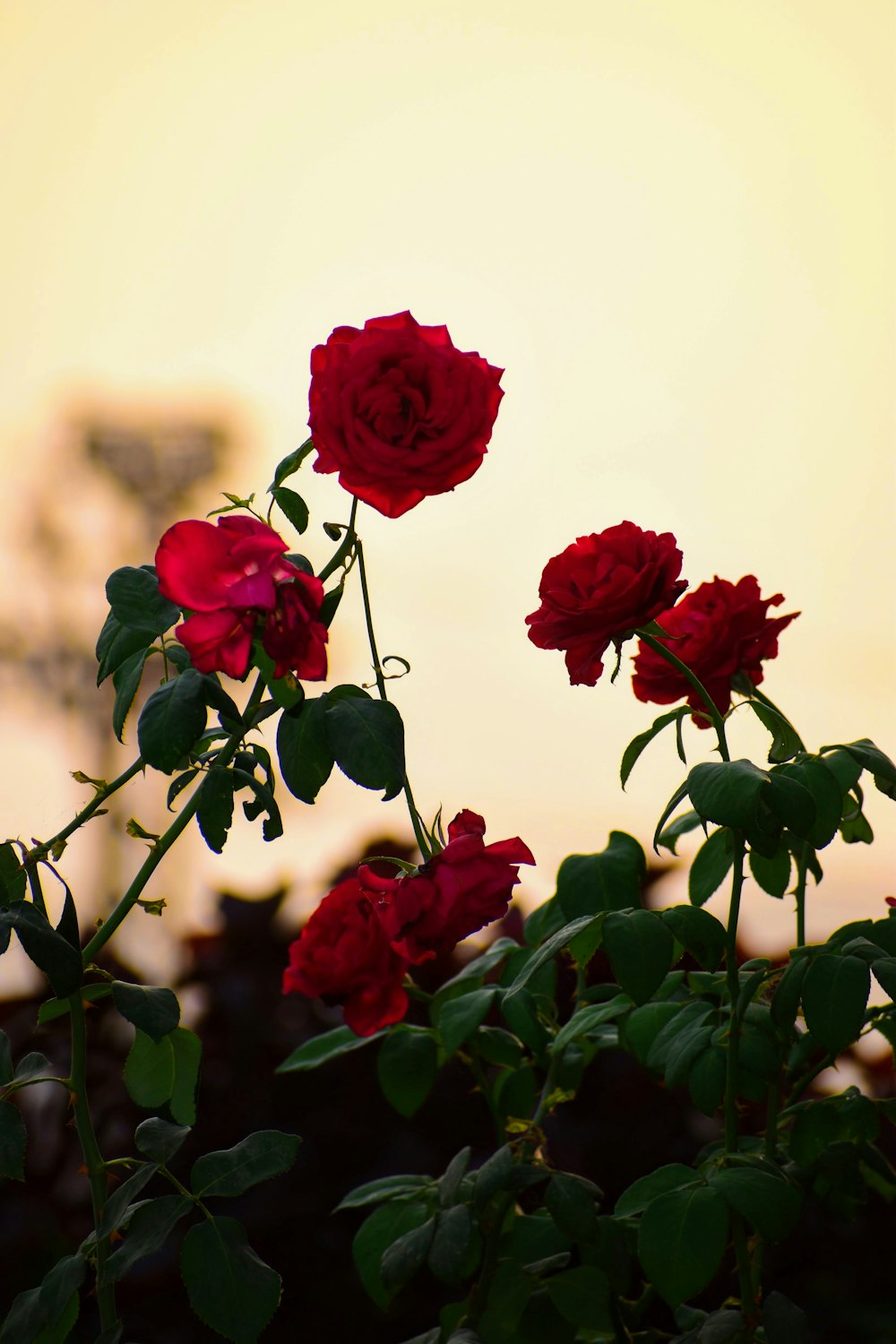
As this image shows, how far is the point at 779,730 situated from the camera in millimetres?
988

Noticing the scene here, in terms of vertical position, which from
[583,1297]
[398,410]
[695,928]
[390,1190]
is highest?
[398,410]

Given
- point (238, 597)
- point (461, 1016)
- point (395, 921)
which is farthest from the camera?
point (461, 1016)

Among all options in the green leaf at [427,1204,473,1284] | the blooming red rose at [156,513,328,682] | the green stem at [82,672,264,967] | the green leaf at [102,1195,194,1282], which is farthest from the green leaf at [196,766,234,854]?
the green leaf at [427,1204,473,1284]

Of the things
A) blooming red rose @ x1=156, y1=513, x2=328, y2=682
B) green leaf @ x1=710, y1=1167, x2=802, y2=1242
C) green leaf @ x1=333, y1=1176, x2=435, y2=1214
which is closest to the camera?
blooming red rose @ x1=156, y1=513, x2=328, y2=682

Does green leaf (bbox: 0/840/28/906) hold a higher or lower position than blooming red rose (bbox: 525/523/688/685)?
lower

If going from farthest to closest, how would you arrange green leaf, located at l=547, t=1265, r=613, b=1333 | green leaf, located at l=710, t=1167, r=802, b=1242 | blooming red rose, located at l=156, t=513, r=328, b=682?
green leaf, located at l=547, t=1265, r=613, b=1333 < green leaf, located at l=710, t=1167, r=802, b=1242 < blooming red rose, located at l=156, t=513, r=328, b=682

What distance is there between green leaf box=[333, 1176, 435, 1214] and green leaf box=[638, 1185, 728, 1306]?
27 centimetres

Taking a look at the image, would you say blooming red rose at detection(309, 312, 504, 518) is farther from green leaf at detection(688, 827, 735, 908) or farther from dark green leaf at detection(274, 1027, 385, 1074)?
dark green leaf at detection(274, 1027, 385, 1074)

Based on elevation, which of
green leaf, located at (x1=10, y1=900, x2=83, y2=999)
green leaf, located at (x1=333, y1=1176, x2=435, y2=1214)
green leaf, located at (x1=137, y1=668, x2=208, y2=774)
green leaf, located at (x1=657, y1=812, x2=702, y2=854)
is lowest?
green leaf, located at (x1=333, y1=1176, x2=435, y2=1214)

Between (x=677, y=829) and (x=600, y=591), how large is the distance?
0.34m

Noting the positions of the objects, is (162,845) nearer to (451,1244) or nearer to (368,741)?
(368,741)

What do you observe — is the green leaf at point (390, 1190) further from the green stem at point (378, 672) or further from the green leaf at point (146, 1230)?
the green stem at point (378, 672)

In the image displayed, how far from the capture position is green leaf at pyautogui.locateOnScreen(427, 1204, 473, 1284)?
87cm

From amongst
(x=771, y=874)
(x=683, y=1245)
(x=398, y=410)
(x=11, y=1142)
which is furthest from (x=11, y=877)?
(x=771, y=874)
